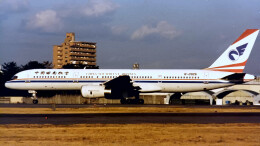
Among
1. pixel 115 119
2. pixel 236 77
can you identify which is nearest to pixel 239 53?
pixel 236 77

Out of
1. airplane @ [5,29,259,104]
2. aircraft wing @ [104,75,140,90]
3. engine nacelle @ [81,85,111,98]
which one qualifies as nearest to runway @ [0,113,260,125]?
engine nacelle @ [81,85,111,98]

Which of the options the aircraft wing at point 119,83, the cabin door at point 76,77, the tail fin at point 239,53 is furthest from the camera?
the tail fin at point 239,53

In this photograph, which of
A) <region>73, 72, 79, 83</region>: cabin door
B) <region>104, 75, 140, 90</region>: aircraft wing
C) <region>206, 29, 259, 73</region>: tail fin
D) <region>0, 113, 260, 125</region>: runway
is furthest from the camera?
<region>206, 29, 259, 73</region>: tail fin

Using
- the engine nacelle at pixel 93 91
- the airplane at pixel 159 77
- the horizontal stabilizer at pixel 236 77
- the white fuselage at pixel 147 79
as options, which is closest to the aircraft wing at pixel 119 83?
the airplane at pixel 159 77

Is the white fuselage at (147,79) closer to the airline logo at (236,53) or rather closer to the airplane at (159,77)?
the airplane at (159,77)

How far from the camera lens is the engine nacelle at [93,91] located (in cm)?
3941

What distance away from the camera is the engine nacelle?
39406 millimetres

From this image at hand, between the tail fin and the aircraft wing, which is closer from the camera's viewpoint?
the aircraft wing

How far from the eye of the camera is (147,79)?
43594 millimetres

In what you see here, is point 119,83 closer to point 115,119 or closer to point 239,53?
point 239,53

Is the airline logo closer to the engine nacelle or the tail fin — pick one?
the tail fin

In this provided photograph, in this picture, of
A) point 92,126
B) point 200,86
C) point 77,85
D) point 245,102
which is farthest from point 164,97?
point 92,126

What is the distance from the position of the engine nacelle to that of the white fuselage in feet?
12.2

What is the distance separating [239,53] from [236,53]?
363 mm
